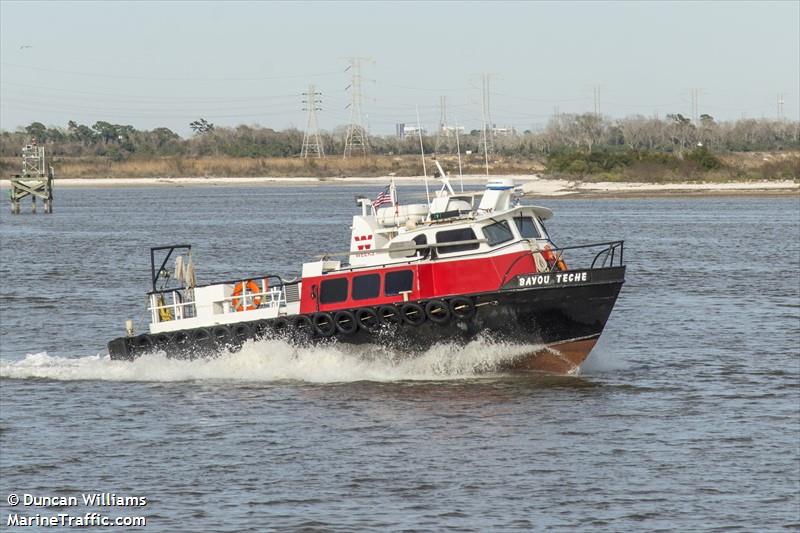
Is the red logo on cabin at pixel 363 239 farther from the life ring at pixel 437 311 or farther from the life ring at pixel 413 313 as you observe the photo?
the life ring at pixel 437 311

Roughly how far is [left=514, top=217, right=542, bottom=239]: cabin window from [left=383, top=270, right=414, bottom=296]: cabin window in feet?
7.77

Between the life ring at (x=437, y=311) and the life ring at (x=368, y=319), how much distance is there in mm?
1064

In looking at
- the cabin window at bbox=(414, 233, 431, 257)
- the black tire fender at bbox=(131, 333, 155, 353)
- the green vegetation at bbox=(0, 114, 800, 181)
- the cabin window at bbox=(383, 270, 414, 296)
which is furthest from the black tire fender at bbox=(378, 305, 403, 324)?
the green vegetation at bbox=(0, 114, 800, 181)

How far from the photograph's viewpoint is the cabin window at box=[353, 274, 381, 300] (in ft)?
84.2

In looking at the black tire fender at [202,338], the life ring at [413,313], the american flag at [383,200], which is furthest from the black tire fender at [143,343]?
the life ring at [413,313]

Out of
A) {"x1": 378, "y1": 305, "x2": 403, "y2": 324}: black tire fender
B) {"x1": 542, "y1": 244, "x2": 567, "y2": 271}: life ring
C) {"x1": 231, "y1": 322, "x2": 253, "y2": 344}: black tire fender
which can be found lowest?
{"x1": 231, "y1": 322, "x2": 253, "y2": 344}: black tire fender

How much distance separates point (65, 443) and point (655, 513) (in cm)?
982

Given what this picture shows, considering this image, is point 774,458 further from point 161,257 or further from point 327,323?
point 161,257

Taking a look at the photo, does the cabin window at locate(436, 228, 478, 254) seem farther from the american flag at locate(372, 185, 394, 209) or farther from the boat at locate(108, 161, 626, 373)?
the american flag at locate(372, 185, 394, 209)

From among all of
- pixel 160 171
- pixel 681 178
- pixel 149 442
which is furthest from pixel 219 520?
pixel 160 171

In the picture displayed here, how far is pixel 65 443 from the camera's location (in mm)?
21219

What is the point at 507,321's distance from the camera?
25.0 m

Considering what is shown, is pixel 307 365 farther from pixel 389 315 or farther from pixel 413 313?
pixel 413 313

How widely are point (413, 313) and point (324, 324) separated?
1906 millimetres
